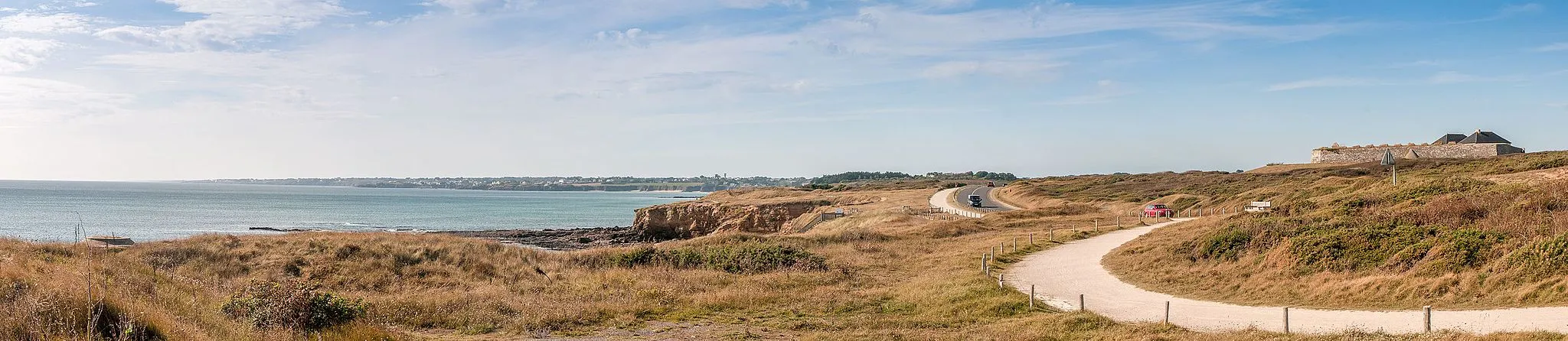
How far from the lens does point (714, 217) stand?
257 feet

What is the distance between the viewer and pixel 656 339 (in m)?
14.3

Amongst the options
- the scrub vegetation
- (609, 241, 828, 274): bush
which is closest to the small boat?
the scrub vegetation

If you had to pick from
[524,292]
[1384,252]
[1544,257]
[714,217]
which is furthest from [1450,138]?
[524,292]

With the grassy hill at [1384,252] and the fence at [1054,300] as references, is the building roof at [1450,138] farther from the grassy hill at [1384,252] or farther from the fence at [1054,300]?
the fence at [1054,300]

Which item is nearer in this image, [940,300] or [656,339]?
[656,339]

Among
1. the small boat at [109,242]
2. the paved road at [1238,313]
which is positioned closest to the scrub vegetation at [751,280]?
the small boat at [109,242]

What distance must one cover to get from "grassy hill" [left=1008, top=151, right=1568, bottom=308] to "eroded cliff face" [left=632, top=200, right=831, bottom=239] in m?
43.9

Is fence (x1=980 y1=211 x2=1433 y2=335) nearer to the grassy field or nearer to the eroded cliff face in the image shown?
the grassy field

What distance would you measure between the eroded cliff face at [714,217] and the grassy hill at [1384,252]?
144ft

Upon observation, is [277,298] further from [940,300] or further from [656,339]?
[940,300]

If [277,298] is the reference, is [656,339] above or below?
below

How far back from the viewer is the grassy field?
10.4 metres

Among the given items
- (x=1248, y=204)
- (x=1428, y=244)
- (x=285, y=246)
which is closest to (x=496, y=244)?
(x=285, y=246)

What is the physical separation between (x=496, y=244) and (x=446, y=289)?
29.7ft
